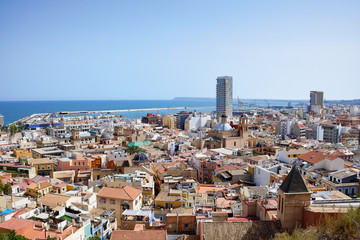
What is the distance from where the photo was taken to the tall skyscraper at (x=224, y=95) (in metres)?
141

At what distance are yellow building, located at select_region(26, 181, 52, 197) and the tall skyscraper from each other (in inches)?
4660

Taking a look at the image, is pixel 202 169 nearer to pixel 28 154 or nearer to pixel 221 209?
pixel 221 209

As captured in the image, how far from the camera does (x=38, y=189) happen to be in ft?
84.5

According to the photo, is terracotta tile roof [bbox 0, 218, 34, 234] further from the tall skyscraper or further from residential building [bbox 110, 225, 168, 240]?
the tall skyscraper

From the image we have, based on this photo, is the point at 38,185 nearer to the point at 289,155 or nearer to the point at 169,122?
the point at 289,155

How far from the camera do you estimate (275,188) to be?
23.1 meters

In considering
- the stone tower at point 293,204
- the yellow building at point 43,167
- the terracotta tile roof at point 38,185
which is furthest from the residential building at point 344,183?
the yellow building at point 43,167

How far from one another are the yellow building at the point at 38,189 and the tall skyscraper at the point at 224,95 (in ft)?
388

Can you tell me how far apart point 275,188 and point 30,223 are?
17605 mm

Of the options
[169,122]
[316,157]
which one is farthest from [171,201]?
[169,122]

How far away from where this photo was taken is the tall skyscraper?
14112 cm

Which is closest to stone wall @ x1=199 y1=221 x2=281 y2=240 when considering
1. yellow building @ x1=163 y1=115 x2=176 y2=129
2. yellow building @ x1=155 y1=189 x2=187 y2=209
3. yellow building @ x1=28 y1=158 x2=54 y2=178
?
yellow building @ x1=155 y1=189 x2=187 y2=209

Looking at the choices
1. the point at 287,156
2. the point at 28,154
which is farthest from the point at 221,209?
the point at 28,154

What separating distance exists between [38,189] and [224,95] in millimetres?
122274
